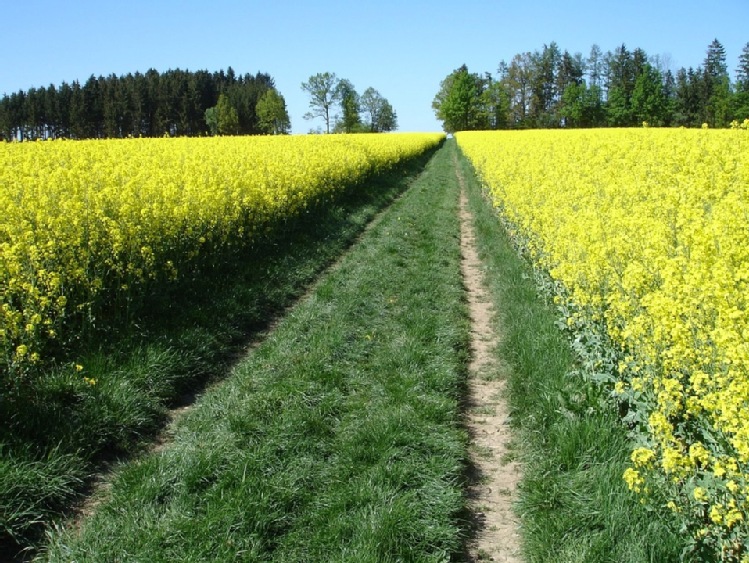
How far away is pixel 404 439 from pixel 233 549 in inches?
64.2

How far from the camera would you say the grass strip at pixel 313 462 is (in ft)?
11.6

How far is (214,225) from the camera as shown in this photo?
8.98m

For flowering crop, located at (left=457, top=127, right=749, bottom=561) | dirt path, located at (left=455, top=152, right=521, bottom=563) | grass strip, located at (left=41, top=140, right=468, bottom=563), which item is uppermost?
flowering crop, located at (left=457, top=127, right=749, bottom=561)

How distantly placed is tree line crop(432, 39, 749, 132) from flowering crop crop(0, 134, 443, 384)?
208 feet

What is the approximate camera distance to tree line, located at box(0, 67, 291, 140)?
70.0m

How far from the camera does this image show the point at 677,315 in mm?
3859

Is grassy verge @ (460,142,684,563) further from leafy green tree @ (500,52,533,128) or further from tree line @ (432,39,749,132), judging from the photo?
leafy green tree @ (500,52,533,128)

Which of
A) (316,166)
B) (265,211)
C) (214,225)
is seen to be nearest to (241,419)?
(214,225)

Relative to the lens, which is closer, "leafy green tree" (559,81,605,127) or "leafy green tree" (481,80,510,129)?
"leafy green tree" (559,81,605,127)

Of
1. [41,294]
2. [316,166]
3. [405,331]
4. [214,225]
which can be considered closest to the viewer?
[41,294]

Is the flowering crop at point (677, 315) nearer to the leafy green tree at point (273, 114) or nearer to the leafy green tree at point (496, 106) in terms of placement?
the leafy green tree at point (273, 114)

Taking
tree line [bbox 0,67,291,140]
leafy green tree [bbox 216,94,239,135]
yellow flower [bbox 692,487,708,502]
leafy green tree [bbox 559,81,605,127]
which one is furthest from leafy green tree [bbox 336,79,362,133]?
yellow flower [bbox 692,487,708,502]

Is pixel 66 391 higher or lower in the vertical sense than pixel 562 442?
higher

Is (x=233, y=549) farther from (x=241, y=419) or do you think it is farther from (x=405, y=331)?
(x=405, y=331)
